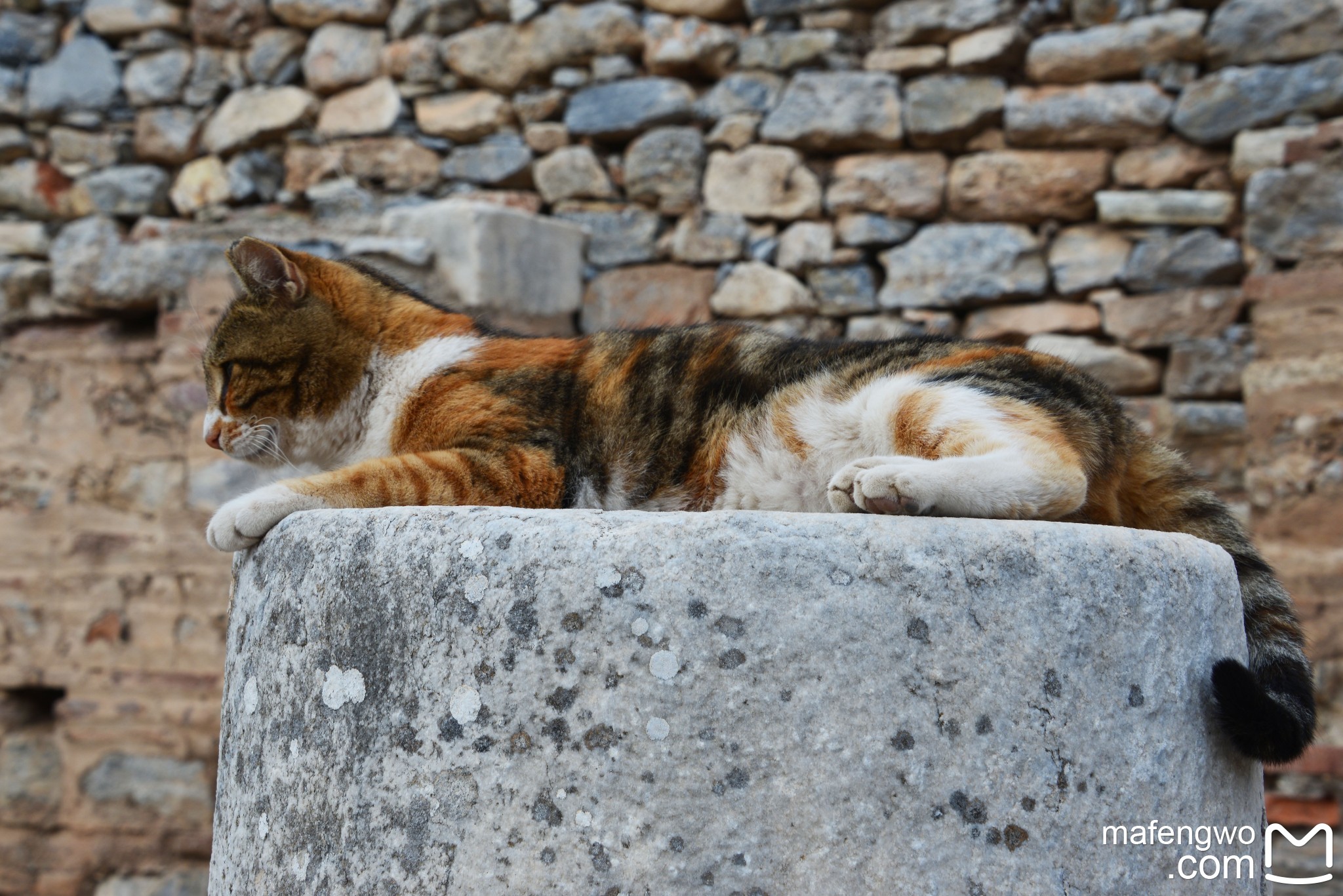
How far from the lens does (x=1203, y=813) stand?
5.33 ft

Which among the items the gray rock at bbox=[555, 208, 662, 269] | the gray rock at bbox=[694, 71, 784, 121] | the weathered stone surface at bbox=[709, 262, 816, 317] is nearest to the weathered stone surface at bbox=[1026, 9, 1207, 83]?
the gray rock at bbox=[694, 71, 784, 121]

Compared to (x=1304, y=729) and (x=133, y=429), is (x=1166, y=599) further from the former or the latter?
(x=133, y=429)

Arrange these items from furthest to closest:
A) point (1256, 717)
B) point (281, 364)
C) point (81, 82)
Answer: point (81, 82) < point (281, 364) < point (1256, 717)

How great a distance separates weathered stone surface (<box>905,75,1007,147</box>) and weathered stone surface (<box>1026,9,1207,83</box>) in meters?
0.18

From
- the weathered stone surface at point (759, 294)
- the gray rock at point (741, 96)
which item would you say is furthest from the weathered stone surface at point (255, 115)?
the weathered stone surface at point (759, 294)

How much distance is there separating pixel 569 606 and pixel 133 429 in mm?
4147

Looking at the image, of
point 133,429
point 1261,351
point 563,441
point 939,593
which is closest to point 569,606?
point 939,593

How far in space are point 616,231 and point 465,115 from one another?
864 millimetres

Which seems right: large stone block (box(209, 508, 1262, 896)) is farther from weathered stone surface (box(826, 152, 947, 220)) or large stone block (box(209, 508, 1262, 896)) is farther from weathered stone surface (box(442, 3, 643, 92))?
weathered stone surface (box(442, 3, 643, 92))

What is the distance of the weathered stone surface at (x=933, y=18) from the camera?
4322 mm

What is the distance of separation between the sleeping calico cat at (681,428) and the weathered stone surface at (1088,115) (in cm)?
228

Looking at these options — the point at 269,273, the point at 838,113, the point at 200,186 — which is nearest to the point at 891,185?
the point at 838,113

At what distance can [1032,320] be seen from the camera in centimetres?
430

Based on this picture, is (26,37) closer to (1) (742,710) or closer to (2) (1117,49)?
(2) (1117,49)
